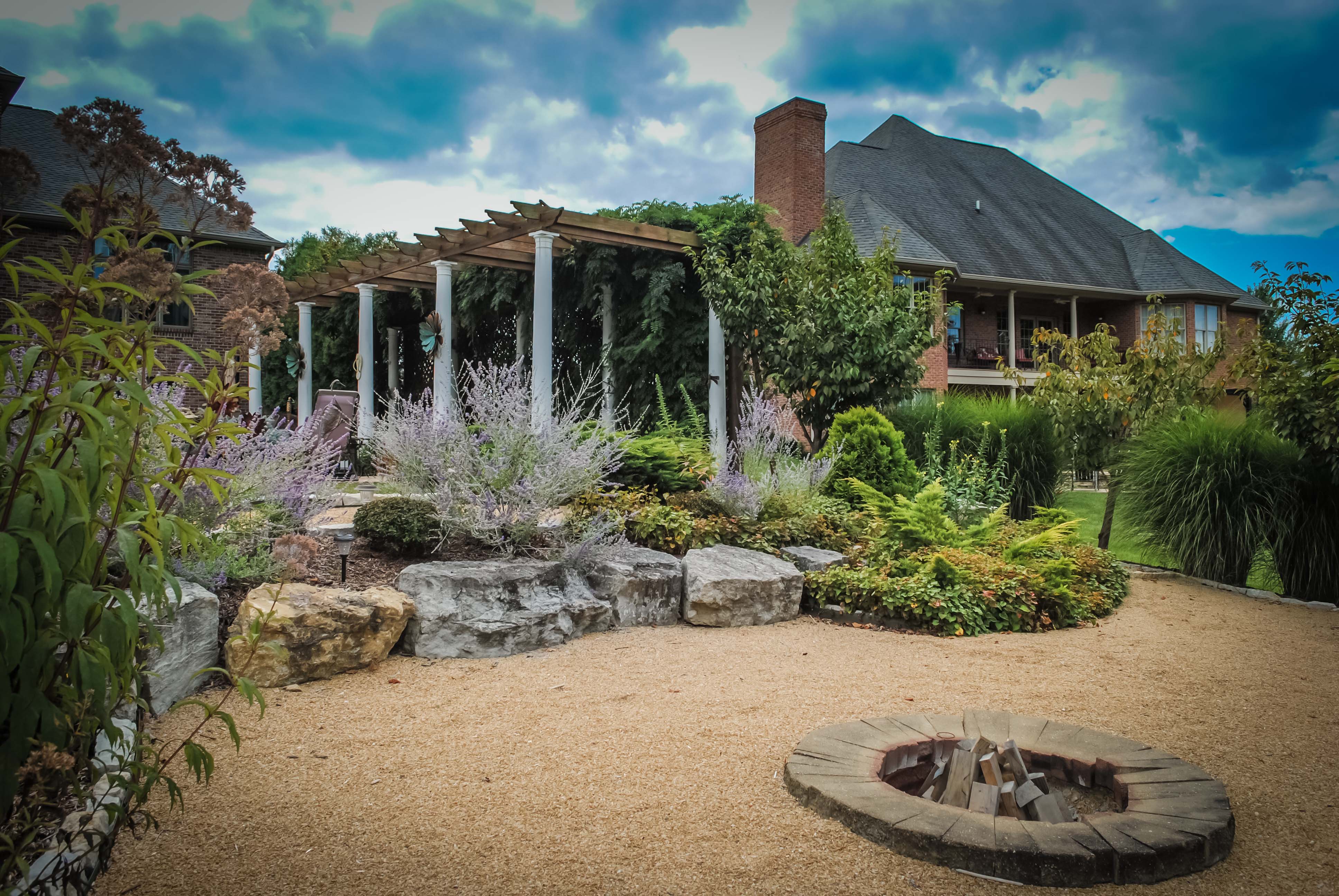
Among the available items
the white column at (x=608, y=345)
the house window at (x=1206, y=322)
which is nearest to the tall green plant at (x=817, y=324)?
the white column at (x=608, y=345)

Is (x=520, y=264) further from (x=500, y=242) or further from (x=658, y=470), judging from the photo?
(x=658, y=470)

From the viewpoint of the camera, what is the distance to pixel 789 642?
4918 millimetres

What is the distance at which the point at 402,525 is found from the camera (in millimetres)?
5281

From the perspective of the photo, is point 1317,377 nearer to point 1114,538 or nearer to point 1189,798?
point 1114,538

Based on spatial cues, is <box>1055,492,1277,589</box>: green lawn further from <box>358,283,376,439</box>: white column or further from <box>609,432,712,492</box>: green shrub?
<box>358,283,376,439</box>: white column

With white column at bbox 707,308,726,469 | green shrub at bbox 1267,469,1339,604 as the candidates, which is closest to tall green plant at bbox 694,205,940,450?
white column at bbox 707,308,726,469

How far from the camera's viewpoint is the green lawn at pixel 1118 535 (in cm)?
738

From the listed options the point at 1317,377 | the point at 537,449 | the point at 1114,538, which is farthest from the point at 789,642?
the point at 1114,538

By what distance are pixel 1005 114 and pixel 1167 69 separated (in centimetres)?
1258

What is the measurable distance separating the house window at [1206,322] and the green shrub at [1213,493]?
52.3 ft

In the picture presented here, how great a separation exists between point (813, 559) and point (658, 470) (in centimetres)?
167

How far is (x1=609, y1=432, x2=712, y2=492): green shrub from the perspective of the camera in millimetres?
7102

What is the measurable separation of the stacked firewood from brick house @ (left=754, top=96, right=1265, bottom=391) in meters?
14.3

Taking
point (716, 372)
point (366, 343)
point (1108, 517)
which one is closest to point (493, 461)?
point (716, 372)
